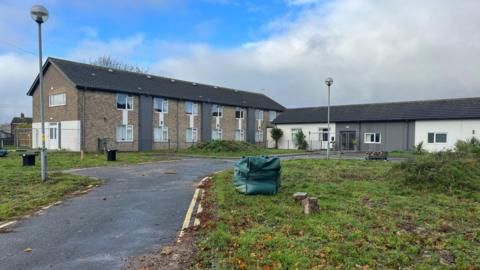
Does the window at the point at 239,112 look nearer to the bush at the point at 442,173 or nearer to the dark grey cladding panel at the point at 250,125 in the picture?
the dark grey cladding panel at the point at 250,125

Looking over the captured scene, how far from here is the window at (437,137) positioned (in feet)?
116

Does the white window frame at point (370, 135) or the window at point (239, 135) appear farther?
the window at point (239, 135)

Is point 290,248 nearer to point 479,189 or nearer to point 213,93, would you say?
point 479,189

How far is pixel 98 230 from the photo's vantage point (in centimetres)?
718

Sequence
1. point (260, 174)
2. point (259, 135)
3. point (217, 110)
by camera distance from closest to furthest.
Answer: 1. point (260, 174)
2. point (217, 110)
3. point (259, 135)

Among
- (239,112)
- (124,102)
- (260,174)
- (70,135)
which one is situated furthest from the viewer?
(239,112)

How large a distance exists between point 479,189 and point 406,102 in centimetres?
3309

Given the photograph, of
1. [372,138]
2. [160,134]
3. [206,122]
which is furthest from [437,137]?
[160,134]

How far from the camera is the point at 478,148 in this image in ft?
62.3

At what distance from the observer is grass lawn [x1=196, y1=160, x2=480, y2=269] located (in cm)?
518

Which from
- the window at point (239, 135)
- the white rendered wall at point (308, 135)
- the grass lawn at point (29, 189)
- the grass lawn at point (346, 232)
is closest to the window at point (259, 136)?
the white rendered wall at point (308, 135)

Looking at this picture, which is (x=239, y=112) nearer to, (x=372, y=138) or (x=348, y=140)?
(x=348, y=140)

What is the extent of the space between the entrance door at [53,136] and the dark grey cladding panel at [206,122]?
626 inches

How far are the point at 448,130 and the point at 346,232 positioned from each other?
110ft
